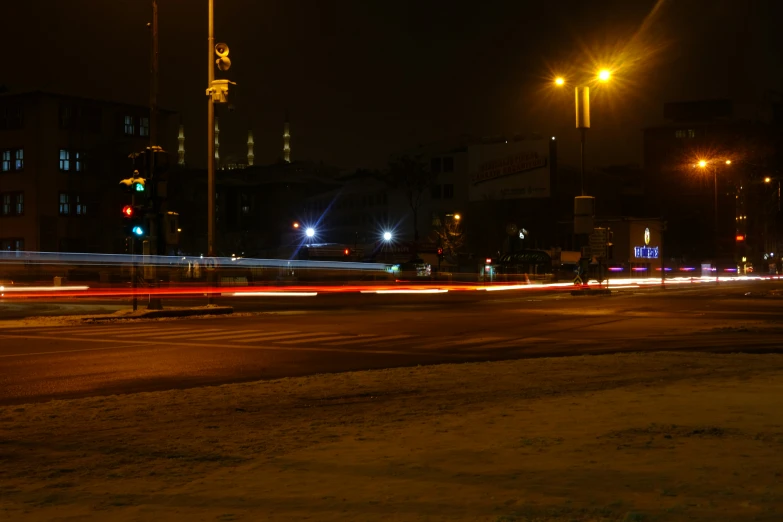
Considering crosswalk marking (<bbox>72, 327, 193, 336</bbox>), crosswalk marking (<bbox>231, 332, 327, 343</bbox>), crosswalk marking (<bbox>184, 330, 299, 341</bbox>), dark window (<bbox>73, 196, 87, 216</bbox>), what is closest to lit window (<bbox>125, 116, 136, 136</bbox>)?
dark window (<bbox>73, 196, 87, 216</bbox>)

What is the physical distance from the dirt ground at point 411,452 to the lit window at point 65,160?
63269 mm

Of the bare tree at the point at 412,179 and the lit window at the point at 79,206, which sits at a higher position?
the bare tree at the point at 412,179

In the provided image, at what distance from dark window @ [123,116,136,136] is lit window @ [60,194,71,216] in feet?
25.5

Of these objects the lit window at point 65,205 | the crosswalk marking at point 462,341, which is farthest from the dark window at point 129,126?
the crosswalk marking at point 462,341

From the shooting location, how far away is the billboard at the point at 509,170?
8531 cm

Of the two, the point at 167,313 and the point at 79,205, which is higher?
the point at 79,205

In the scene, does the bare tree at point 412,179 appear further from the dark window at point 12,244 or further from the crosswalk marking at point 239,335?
the crosswalk marking at point 239,335

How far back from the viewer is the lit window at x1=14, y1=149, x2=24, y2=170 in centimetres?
6888

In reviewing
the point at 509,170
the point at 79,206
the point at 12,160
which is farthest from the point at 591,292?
the point at 12,160

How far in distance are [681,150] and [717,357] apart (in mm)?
112534

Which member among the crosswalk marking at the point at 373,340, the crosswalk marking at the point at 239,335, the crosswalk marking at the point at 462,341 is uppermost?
the crosswalk marking at the point at 239,335

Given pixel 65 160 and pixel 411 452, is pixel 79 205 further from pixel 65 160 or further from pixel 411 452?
→ pixel 411 452

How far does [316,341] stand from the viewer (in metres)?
19.0

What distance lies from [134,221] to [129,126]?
51.1 metres
